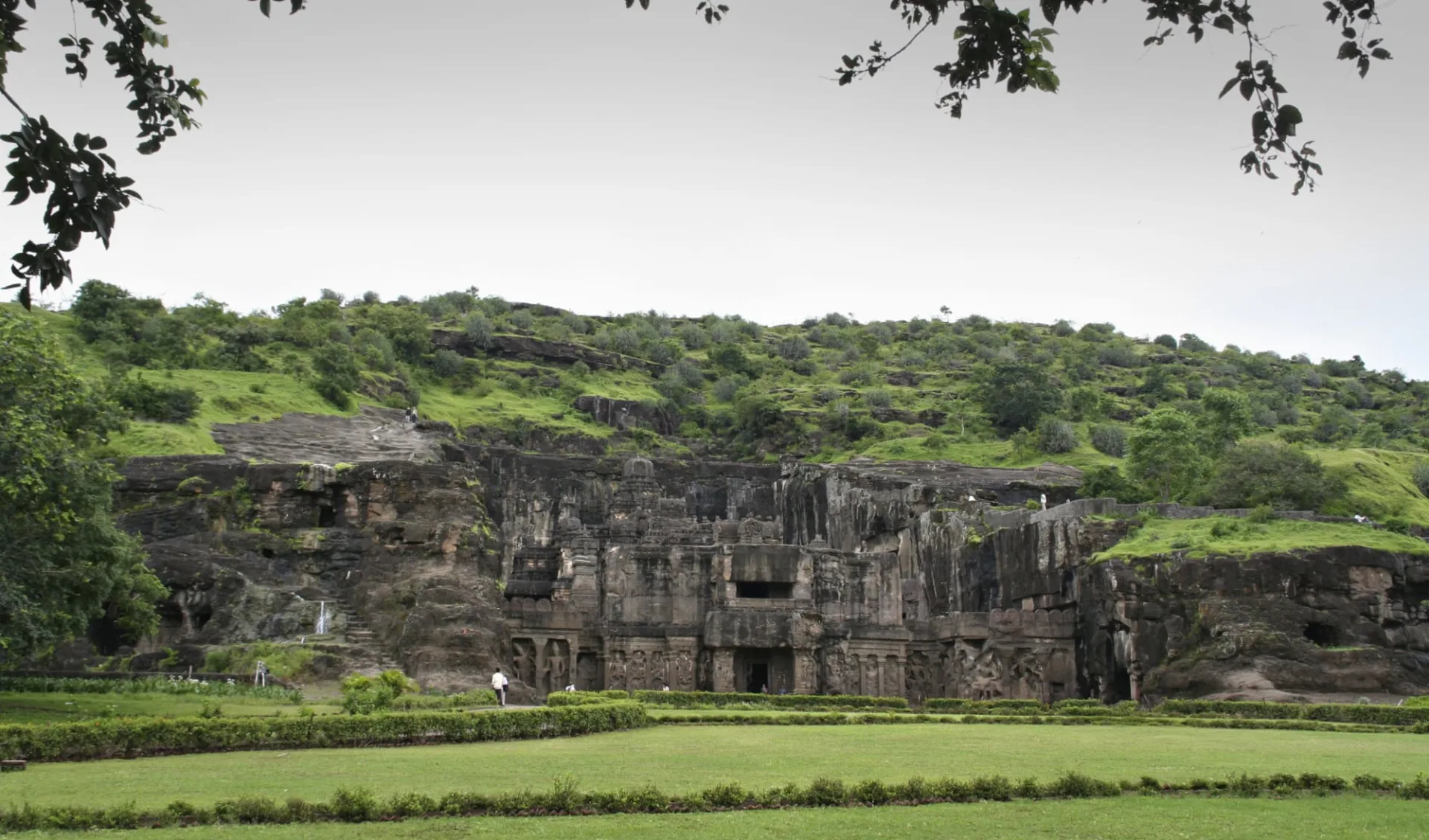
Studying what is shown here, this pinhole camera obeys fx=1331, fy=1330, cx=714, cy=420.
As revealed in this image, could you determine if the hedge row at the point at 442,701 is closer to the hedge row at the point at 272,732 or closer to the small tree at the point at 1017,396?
the hedge row at the point at 272,732

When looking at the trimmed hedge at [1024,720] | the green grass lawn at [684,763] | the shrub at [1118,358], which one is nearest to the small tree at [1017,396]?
the shrub at [1118,358]

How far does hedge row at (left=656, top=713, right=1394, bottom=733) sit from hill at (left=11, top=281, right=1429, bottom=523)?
24551mm

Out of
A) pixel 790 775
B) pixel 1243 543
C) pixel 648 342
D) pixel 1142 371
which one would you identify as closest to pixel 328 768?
pixel 790 775

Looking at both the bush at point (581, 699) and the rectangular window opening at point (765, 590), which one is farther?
the rectangular window opening at point (765, 590)

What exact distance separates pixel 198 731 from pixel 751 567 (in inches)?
1186


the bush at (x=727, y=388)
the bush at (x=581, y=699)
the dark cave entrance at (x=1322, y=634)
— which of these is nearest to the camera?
the bush at (x=581, y=699)

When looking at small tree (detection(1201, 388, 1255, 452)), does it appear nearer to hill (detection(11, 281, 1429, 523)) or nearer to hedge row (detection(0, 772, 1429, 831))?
hill (detection(11, 281, 1429, 523))

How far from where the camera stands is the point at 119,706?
88.3 ft

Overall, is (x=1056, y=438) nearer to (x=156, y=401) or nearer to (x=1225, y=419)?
(x=1225, y=419)

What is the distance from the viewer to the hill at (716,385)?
225ft

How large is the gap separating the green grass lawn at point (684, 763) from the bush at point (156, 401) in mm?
39301

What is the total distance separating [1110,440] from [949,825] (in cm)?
7895

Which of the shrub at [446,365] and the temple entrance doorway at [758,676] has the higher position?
the shrub at [446,365]

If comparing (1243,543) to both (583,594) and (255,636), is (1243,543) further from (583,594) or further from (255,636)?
(255,636)
